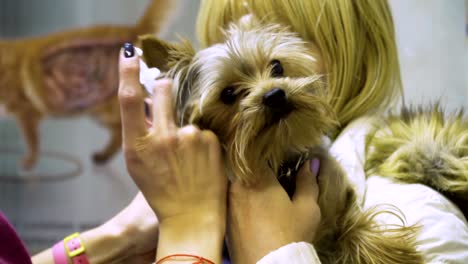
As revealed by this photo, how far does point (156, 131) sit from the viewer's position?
84 cm

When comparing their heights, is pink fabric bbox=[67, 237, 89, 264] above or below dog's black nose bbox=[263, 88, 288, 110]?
below

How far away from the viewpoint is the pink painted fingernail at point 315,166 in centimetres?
97

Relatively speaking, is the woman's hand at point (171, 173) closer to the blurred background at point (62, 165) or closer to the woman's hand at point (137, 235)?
the woman's hand at point (137, 235)

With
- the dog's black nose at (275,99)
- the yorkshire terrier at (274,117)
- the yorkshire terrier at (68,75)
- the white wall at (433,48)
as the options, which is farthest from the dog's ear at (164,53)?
the yorkshire terrier at (68,75)

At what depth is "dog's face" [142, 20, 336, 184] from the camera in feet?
2.89

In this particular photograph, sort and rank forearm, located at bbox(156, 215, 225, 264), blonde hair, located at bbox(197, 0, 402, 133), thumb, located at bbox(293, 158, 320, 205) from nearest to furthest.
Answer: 1. forearm, located at bbox(156, 215, 225, 264)
2. thumb, located at bbox(293, 158, 320, 205)
3. blonde hair, located at bbox(197, 0, 402, 133)

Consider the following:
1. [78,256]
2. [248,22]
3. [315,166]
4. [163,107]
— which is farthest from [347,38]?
[78,256]

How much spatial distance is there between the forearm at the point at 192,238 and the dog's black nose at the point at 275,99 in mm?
206

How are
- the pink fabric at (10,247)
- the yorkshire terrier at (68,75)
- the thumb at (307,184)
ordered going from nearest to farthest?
the pink fabric at (10,247)
the thumb at (307,184)
the yorkshire terrier at (68,75)

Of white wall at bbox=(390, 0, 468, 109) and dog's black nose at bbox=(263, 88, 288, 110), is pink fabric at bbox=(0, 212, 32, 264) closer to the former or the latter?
dog's black nose at bbox=(263, 88, 288, 110)

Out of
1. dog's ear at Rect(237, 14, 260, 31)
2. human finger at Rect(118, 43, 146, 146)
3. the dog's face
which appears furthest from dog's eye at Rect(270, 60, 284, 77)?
human finger at Rect(118, 43, 146, 146)

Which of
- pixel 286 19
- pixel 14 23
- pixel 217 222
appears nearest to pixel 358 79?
pixel 286 19

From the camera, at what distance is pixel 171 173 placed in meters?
0.83

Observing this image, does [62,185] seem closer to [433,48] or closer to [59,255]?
[59,255]
